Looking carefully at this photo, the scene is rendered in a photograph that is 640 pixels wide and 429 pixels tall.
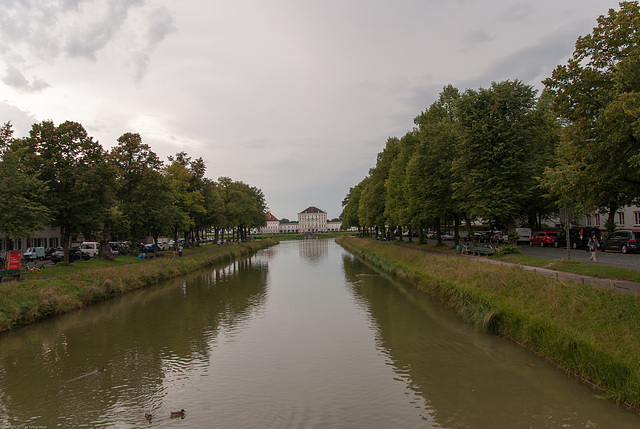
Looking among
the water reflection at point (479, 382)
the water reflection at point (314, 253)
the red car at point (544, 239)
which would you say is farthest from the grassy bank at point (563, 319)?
the water reflection at point (314, 253)

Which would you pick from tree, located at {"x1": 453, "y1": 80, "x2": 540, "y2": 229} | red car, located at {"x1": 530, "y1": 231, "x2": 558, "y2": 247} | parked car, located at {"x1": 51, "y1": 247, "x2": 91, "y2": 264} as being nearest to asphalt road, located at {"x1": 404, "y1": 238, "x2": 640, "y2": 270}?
tree, located at {"x1": 453, "y1": 80, "x2": 540, "y2": 229}

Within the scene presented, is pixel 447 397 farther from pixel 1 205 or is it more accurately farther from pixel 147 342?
pixel 1 205

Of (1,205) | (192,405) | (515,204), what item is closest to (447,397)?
(192,405)

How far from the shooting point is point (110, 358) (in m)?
12.9

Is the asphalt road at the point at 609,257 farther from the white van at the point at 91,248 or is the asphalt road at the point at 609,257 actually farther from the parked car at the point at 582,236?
the white van at the point at 91,248

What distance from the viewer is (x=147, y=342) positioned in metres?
14.8

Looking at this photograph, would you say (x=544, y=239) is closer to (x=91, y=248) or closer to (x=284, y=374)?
(x=284, y=374)

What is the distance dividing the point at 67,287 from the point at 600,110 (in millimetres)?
24501

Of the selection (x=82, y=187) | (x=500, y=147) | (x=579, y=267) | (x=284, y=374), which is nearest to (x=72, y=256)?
(x=82, y=187)

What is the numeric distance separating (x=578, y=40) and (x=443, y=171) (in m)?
21.0

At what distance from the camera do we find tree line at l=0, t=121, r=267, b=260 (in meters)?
23.9

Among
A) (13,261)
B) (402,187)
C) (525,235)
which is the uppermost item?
(402,187)

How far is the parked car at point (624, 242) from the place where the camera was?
89.5ft

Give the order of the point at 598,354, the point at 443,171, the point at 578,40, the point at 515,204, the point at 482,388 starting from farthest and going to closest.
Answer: the point at 443,171, the point at 515,204, the point at 578,40, the point at 482,388, the point at 598,354
